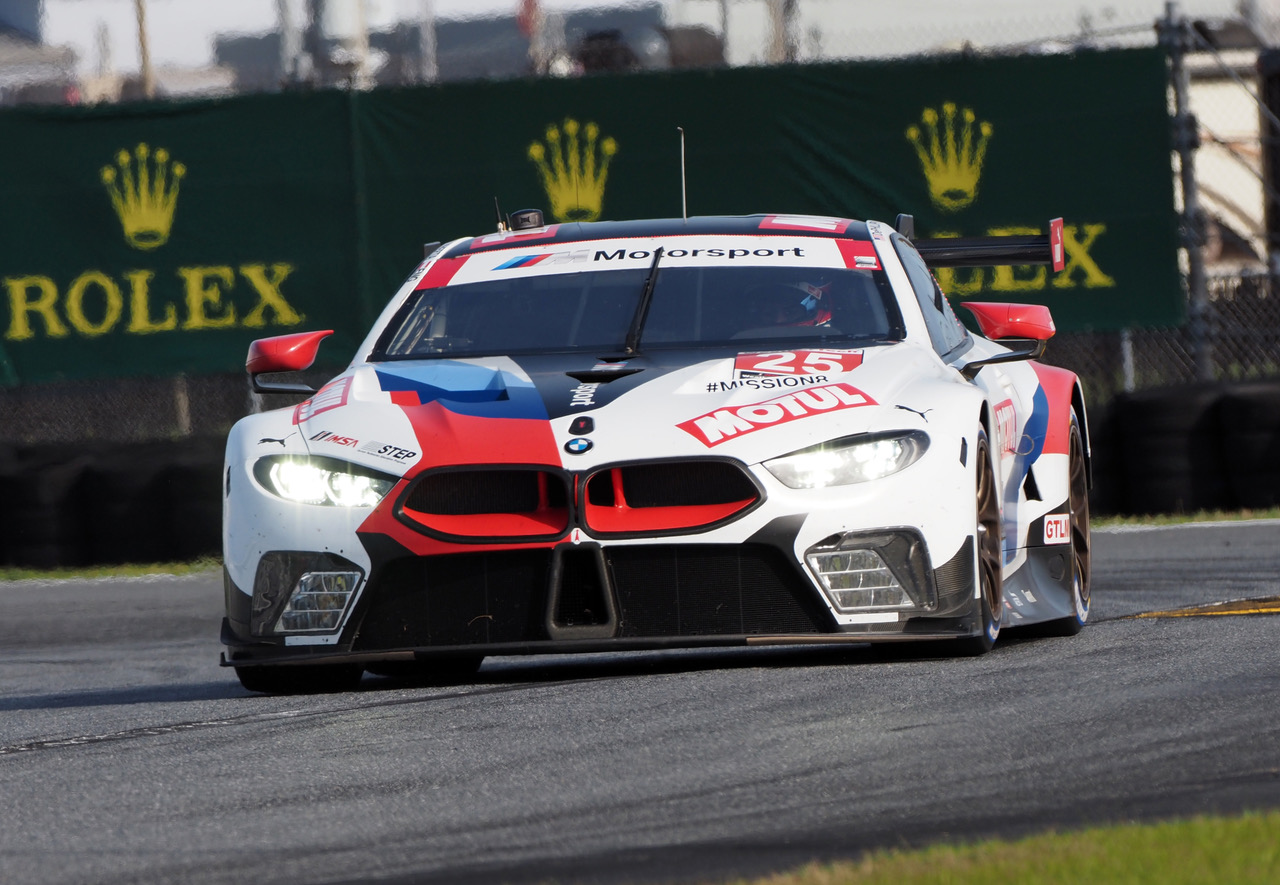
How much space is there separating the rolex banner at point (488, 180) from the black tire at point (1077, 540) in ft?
27.1

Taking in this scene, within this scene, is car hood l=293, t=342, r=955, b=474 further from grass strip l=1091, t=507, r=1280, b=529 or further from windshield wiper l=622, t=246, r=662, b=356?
grass strip l=1091, t=507, r=1280, b=529

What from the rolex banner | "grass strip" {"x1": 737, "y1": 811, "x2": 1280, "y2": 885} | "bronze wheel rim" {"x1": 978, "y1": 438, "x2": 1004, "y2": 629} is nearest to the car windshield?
"bronze wheel rim" {"x1": 978, "y1": 438, "x2": 1004, "y2": 629}

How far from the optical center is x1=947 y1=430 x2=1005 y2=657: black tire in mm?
6020

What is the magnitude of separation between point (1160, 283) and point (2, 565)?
831cm

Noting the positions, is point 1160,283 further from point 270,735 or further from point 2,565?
point 270,735

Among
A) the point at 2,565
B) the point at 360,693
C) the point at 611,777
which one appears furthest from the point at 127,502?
the point at 611,777

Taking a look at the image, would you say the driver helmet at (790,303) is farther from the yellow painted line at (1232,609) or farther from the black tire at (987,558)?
the yellow painted line at (1232,609)

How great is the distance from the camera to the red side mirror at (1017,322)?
6.97 m

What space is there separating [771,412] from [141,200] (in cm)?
1135

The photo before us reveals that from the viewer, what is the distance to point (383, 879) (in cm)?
354

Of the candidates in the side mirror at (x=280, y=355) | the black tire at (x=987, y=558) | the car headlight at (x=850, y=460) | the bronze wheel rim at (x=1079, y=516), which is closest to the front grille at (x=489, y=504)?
the car headlight at (x=850, y=460)

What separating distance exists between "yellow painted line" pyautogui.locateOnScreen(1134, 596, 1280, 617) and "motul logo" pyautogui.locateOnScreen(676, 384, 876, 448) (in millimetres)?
2179

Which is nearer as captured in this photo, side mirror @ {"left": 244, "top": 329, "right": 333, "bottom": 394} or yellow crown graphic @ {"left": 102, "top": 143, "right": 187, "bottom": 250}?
side mirror @ {"left": 244, "top": 329, "right": 333, "bottom": 394}

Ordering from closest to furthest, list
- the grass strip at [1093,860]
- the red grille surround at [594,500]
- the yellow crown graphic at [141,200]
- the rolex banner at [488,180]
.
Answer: the grass strip at [1093,860], the red grille surround at [594,500], the rolex banner at [488,180], the yellow crown graphic at [141,200]
